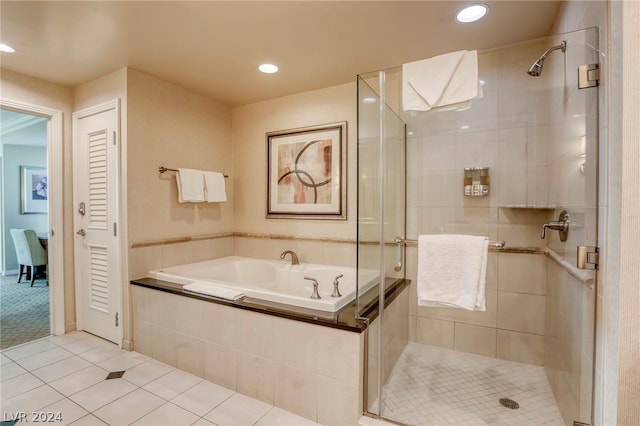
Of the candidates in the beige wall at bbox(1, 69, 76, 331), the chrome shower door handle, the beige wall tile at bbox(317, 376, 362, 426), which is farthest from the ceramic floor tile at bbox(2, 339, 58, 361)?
the chrome shower door handle

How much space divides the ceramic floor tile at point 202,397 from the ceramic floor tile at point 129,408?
124 millimetres

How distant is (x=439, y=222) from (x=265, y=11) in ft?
5.37

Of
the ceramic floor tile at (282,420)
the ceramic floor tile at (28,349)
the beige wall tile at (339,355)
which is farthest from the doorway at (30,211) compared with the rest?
the beige wall tile at (339,355)

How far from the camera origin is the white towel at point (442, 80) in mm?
1588

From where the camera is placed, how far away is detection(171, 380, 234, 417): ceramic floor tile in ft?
5.86

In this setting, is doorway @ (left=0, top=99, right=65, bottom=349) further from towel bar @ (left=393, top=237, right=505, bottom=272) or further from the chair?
towel bar @ (left=393, top=237, right=505, bottom=272)

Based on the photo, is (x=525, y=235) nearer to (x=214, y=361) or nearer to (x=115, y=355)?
(x=214, y=361)

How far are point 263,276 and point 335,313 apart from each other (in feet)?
5.06

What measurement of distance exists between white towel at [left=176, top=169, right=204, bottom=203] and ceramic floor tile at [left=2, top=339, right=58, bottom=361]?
1616mm

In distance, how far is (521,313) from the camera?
203 centimetres

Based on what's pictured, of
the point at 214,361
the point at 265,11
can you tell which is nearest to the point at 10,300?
the point at 214,361

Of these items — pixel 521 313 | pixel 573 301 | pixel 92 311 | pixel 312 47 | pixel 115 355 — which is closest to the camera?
pixel 573 301

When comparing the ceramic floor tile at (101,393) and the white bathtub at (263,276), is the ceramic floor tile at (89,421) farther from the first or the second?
the white bathtub at (263,276)

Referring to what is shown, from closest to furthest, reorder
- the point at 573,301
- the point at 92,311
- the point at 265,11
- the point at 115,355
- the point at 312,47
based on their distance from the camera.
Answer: the point at 573,301 < the point at 265,11 < the point at 312,47 < the point at 115,355 < the point at 92,311
